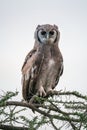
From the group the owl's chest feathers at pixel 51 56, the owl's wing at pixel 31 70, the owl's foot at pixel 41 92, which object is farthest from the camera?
the owl's chest feathers at pixel 51 56

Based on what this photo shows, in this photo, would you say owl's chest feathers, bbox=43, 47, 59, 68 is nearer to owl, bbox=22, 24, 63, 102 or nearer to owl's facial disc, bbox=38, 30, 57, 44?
owl, bbox=22, 24, 63, 102

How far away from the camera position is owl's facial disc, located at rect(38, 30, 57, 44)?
9094 millimetres

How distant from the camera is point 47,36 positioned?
9.19 metres

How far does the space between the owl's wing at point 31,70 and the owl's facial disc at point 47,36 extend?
11.3 inches

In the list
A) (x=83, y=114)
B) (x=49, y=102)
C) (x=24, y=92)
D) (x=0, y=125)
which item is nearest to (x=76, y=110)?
(x=83, y=114)

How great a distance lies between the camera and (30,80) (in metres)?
8.72

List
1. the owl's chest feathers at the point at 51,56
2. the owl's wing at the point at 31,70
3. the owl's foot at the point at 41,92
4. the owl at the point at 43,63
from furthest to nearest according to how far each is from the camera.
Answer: the owl's chest feathers at the point at 51,56, the owl at the point at 43,63, the owl's wing at the point at 31,70, the owl's foot at the point at 41,92

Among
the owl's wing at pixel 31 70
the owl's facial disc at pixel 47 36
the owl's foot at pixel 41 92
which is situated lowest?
the owl's foot at pixel 41 92

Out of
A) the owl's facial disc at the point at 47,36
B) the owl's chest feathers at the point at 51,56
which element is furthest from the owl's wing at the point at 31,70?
the owl's facial disc at the point at 47,36

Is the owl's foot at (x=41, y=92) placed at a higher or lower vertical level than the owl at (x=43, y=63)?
lower

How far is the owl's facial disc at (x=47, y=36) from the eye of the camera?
9094 mm

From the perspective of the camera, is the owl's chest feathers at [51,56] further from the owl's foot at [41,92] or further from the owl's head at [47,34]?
the owl's foot at [41,92]

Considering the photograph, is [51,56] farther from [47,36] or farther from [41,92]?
[41,92]

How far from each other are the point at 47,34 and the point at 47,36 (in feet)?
0.30
